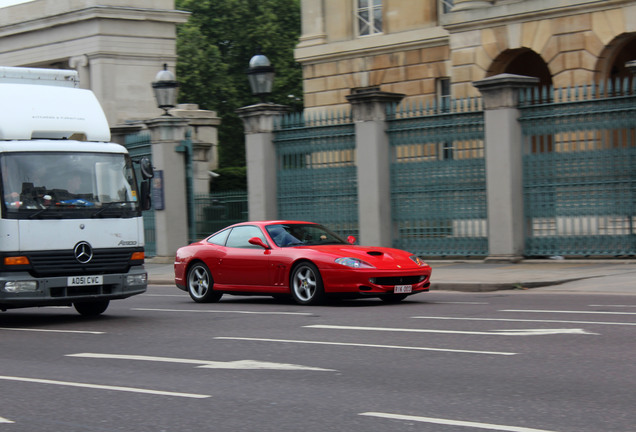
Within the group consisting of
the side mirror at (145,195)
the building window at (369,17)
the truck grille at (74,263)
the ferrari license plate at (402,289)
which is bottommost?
the ferrari license plate at (402,289)

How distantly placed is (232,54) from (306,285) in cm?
5040

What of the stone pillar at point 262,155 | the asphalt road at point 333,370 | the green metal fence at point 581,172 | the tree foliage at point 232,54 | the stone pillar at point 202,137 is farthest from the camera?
the tree foliage at point 232,54

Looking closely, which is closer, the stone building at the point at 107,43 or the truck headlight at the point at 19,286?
the truck headlight at the point at 19,286

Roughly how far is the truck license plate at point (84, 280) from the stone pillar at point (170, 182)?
1457cm

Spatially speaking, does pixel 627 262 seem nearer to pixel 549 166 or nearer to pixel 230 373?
pixel 549 166

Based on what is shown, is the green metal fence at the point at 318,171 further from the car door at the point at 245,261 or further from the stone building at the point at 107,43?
the stone building at the point at 107,43

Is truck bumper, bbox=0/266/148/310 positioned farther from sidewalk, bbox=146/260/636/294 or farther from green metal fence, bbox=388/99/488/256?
green metal fence, bbox=388/99/488/256

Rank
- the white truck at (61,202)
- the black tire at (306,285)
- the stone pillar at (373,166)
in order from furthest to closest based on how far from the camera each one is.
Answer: the stone pillar at (373,166), the black tire at (306,285), the white truck at (61,202)

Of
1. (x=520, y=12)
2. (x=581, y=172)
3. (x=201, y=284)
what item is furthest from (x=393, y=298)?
(x=520, y=12)

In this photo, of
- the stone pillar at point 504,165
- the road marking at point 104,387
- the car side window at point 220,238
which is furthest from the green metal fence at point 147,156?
the road marking at point 104,387

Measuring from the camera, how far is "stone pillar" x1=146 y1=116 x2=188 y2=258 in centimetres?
2822

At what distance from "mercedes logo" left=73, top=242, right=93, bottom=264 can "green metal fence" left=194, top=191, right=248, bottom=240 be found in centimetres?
1334

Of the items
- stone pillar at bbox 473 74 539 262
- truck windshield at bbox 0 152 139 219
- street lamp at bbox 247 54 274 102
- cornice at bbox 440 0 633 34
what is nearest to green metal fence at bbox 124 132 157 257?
street lamp at bbox 247 54 274 102

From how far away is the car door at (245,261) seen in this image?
52.3ft
